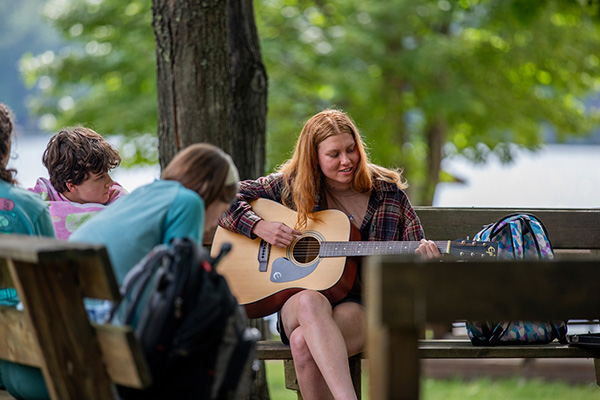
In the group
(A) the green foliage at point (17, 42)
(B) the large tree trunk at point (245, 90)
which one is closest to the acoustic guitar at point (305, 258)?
(B) the large tree trunk at point (245, 90)

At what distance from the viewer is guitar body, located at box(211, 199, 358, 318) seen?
3.91m

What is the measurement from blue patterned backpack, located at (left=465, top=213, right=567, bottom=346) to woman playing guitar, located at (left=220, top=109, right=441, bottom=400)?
0.34 metres

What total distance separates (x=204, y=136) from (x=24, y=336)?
211 cm

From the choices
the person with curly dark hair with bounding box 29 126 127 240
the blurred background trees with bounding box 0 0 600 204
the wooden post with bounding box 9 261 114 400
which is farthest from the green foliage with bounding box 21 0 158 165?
the wooden post with bounding box 9 261 114 400

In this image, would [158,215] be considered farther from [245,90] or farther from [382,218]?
[245,90]

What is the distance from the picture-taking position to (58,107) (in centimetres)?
1234

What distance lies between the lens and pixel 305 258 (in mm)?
4102

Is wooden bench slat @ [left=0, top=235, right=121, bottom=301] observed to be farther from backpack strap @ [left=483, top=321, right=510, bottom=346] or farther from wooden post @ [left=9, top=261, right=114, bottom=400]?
backpack strap @ [left=483, top=321, right=510, bottom=346]

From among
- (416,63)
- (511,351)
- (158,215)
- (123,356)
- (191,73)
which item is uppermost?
(416,63)

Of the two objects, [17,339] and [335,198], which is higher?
[335,198]

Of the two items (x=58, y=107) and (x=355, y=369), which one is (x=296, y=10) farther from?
(x=355, y=369)

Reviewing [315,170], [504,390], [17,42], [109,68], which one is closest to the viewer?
[315,170]

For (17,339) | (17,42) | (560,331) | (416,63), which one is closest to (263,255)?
(560,331)

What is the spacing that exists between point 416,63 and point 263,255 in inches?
260
